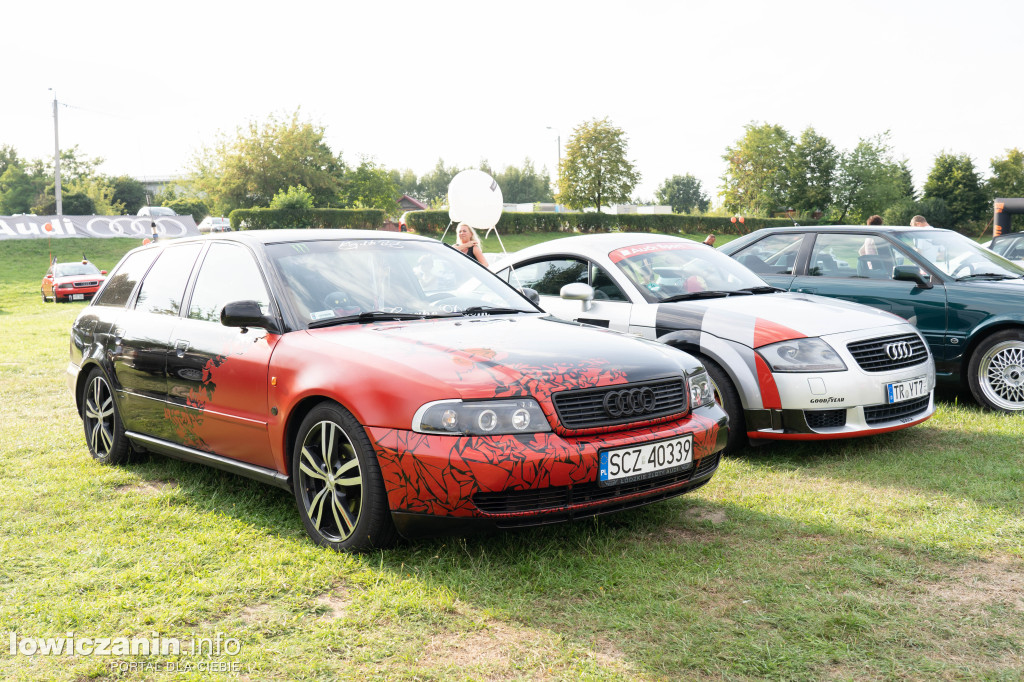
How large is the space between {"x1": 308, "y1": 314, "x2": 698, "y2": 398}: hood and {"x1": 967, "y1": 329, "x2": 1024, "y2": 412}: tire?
3919mm

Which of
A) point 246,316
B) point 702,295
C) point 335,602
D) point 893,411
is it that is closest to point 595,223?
point 702,295

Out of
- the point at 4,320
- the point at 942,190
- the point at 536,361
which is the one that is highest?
the point at 942,190

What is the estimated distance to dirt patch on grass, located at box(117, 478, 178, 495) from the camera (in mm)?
5023

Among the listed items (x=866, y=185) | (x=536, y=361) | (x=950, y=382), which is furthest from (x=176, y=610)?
(x=866, y=185)

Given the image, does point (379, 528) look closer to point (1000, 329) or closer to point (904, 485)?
point (904, 485)

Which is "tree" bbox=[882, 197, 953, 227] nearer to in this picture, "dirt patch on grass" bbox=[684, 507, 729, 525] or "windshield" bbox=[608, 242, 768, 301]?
"windshield" bbox=[608, 242, 768, 301]

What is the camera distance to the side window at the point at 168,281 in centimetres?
507

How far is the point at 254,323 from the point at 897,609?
122 inches

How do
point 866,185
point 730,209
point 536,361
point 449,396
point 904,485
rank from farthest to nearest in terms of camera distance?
1. point 730,209
2. point 866,185
3. point 904,485
4. point 536,361
5. point 449,396

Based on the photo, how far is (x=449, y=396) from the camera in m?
3.46

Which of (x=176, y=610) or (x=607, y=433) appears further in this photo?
(x=607, y=433)

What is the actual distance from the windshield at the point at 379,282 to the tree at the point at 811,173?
6128 cm

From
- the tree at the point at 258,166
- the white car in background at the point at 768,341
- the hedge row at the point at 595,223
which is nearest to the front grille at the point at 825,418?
the white car in background at the point at 768,341

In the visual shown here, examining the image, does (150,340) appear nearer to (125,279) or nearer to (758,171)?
(125,279)
